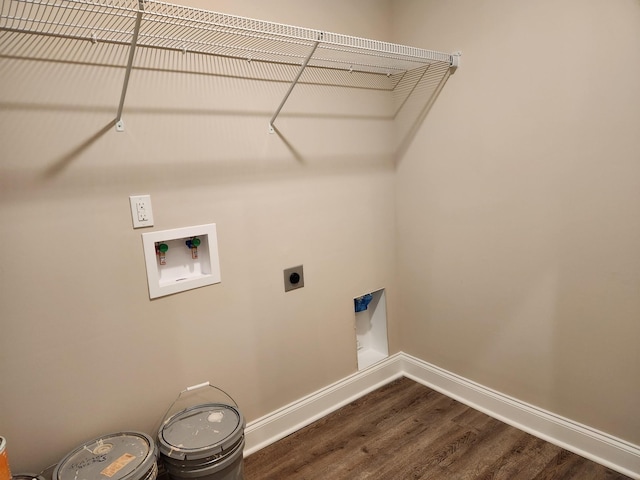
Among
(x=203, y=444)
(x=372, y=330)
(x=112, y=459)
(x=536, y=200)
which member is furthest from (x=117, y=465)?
(x=536, y=200)

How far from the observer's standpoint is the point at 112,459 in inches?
53.4

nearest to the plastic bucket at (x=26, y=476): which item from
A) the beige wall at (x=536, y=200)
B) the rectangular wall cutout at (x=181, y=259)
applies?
the rectangular wall cutout at (x=181, y=259)

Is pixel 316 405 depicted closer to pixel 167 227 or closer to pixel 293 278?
pixel 293 278

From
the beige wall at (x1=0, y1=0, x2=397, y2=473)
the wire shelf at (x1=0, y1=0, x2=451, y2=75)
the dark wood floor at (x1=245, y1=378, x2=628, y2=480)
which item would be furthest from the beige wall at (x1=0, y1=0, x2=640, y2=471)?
the dark wood floor at (x1=245, y1=378, x2=628, y2=480)

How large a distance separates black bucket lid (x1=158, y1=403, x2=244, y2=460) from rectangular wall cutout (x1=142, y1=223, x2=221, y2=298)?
522 millimetres

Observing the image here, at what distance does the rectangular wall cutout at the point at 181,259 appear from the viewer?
1.58 meters

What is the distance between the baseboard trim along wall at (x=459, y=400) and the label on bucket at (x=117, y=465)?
669mm

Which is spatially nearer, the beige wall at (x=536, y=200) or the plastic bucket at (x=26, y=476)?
the plastic bucket at (x=26, y=476)

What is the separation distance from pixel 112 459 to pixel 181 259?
785 mm

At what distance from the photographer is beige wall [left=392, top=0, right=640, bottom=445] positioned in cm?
156

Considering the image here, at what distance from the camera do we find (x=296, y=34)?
4.63 feet

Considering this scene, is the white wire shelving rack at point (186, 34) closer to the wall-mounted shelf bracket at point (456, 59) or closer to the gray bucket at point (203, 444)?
the wall-mounted shelf bracket at point (456, 59)

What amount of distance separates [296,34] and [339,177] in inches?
34.6

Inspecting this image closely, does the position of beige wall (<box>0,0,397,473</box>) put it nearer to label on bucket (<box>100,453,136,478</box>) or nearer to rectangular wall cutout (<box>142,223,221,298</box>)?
rectangular wall cutout (<box>142,223,221,298</box>)
